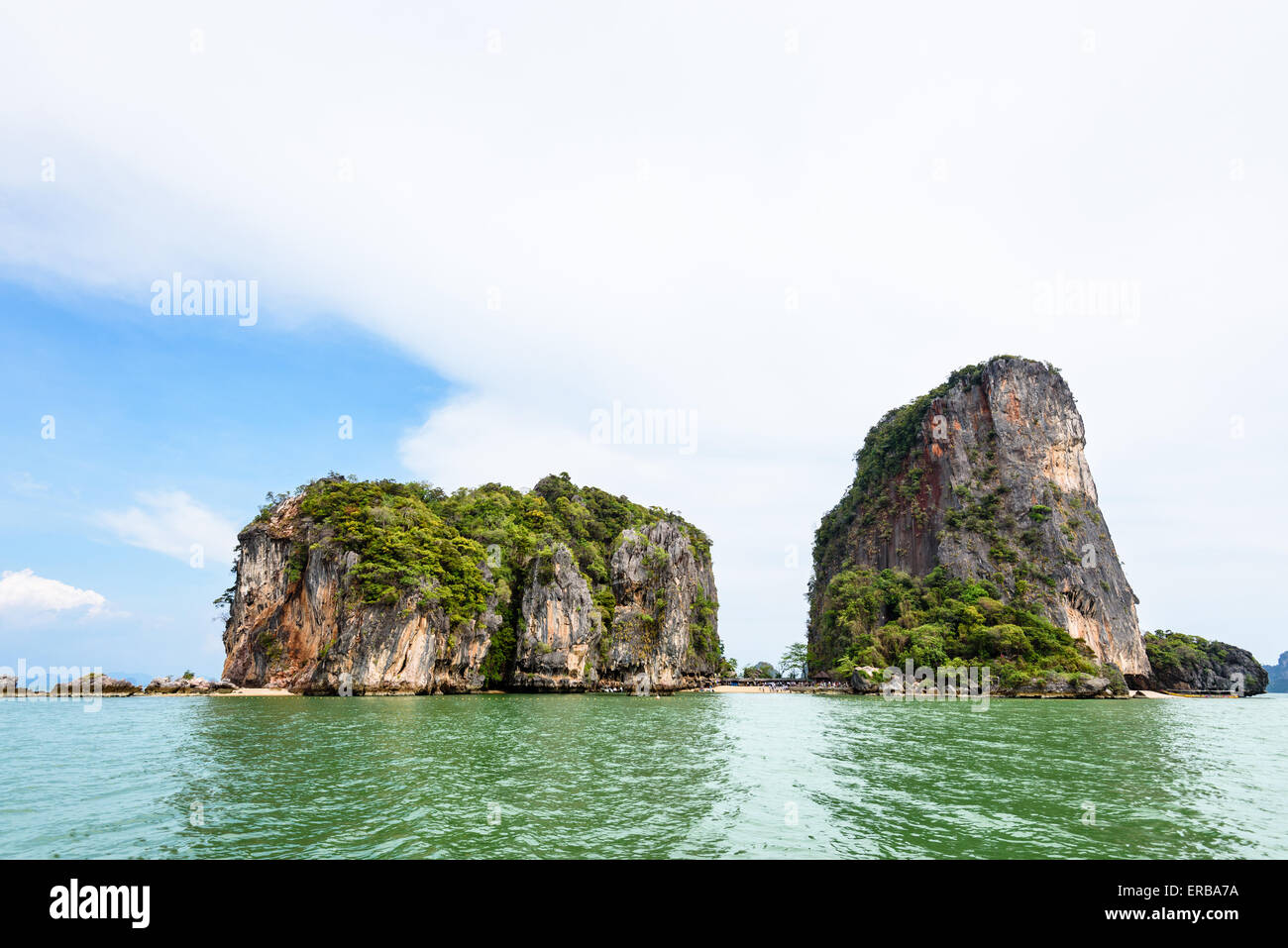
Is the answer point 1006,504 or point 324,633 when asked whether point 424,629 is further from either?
point 1006,504

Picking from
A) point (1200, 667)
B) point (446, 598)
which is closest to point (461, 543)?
point (446, 598)

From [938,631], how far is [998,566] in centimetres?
1747

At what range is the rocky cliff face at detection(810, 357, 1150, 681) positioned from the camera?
7869cm

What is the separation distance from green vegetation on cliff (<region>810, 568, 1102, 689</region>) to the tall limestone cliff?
18786mm

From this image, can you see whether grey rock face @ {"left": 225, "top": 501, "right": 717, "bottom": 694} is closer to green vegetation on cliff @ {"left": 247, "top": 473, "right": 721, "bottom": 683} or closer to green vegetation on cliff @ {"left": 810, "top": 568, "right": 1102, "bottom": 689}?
green vegetation on cliff @ {"left": 247, "top": 473, "right": 721, "bottom": 683}

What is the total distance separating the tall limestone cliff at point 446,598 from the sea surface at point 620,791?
67.7ft

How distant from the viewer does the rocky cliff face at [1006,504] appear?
7869 centimetres

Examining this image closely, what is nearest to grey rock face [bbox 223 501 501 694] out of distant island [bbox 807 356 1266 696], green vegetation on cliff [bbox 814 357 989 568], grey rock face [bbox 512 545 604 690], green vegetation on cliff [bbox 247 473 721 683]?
green vegetation on cliff [bbox 247 473 721 683]

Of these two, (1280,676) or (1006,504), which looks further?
(1280,676)

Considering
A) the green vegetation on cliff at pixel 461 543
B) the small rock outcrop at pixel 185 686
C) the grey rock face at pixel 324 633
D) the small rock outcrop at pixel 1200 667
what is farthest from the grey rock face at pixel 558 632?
A: the small rock outcrop at pixel 1200 667

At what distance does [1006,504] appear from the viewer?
84.7m

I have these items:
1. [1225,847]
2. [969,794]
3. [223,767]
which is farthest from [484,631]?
[1225,847]
